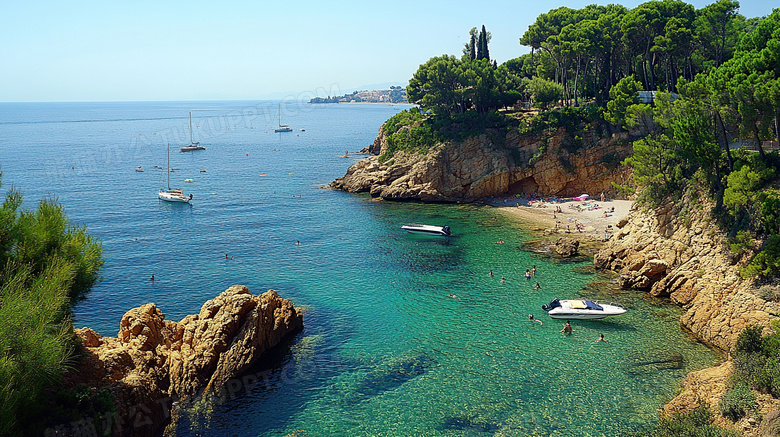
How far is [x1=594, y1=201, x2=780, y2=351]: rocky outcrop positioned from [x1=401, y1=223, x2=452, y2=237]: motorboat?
15636 mm

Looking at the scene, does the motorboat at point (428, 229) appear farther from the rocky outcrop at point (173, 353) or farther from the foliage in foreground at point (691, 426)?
the foliage in foreground at point (691, 426)

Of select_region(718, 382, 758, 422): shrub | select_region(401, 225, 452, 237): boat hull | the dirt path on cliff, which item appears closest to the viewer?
select_region(718, 382, 758, 422): shrub

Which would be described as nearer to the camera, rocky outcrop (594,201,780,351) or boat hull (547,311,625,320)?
rocky outcrop (594,201,780,351)

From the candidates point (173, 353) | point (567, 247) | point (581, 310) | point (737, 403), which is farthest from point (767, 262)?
point (173, 353)

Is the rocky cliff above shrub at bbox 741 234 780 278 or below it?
below

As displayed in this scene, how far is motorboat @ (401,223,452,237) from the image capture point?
182 ft

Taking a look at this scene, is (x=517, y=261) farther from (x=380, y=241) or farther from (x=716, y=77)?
(x=716, y=77)

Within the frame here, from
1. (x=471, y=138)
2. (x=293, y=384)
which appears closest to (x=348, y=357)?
(x=293, y=384)

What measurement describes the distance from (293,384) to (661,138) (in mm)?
37330

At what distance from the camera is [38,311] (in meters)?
18.3

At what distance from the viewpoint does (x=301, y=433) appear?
24.2 metres

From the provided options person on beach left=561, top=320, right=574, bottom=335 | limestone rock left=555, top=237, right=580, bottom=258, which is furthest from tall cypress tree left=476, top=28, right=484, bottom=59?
person on beach left=561, top=320, right=574, bottom=335

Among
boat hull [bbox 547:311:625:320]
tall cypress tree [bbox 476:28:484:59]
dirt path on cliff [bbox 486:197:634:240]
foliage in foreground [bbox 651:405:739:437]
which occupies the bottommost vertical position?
boat hull [bbox 547:311:625:320]

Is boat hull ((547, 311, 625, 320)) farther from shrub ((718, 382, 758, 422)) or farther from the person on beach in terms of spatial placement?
shrub ((718, 382, 758, 422))
